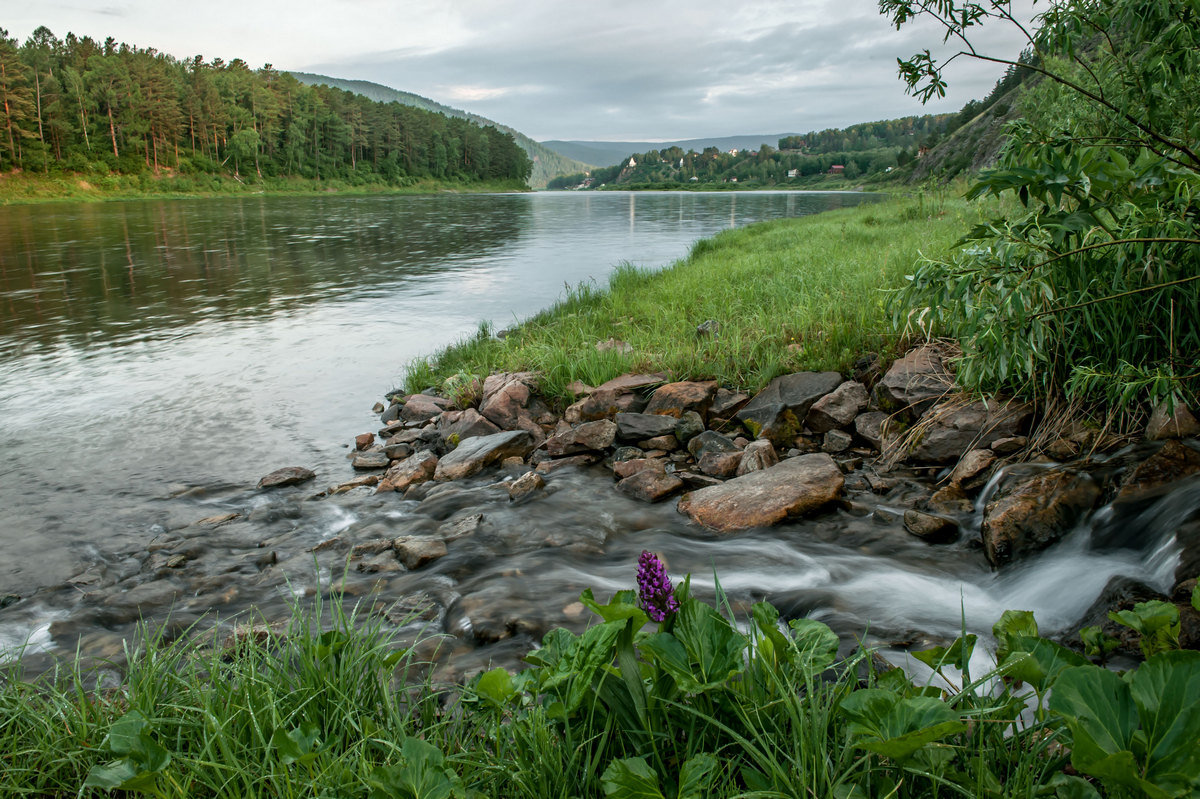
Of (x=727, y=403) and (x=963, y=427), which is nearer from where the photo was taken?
(x=963, y=427)

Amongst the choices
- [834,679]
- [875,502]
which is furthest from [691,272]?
[834,679]

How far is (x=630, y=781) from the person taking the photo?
1.90 m

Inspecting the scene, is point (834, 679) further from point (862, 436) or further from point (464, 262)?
point (464, 262)

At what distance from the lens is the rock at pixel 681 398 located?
24.4ft

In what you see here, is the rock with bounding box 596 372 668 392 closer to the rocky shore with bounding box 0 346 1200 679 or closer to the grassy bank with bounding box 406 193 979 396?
the rocky shore with bounding box 0 346 1200 679

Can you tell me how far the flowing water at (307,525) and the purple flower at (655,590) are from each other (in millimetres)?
744

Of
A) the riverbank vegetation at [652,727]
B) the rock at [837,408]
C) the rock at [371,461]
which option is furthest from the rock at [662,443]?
the riverbank vegetation at [652,727]

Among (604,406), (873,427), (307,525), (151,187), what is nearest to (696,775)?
(873,427)

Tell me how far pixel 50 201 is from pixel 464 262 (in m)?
61.1

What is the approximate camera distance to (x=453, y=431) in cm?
841

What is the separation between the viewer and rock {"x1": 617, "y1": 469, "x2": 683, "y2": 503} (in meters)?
6.22

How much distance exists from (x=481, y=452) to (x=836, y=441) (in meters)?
3.75

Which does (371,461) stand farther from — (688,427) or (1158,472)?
(1158,472)

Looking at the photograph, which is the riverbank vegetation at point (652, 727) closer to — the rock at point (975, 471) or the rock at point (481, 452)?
the rock at point (975, 471)
